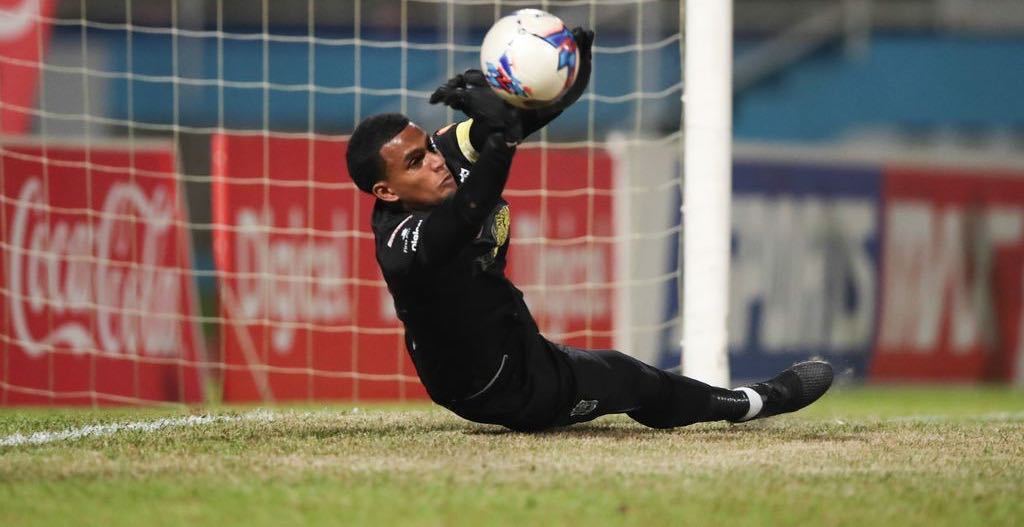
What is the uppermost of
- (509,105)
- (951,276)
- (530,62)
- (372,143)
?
(530,62)

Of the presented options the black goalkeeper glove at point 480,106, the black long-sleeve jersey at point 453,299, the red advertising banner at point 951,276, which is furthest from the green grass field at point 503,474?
the red advertising banner at point 951,276

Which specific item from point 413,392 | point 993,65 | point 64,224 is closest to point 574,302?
point 413,392

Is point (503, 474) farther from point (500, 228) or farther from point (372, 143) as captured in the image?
point (372, 143)

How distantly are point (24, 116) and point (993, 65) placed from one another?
1006cm

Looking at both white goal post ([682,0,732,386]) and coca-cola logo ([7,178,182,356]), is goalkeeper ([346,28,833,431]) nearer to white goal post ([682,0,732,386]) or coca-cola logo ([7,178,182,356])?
white goal post ([682,0,732,386])

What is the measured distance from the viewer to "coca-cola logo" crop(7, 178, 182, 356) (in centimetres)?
Result: 871

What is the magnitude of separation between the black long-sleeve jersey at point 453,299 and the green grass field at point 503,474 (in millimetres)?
255

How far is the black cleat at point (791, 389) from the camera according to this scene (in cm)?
543

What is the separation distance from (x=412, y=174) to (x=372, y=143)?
166mm

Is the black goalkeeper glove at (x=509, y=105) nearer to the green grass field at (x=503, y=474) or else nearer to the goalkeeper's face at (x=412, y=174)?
the goalkeeper's face at (x=412, y=174)

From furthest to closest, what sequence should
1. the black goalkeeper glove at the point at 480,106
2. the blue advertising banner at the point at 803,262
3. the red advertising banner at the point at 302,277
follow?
the blue advertising banner at the point at 803,262, the red advertising banner at the point at 302,277, the black goalkeeper glove at the point at 480,106

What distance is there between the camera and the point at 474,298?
4.93 m

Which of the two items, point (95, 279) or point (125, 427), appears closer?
point (125, 427)

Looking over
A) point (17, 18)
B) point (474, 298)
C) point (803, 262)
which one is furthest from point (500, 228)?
point (803, 262)
